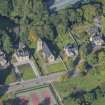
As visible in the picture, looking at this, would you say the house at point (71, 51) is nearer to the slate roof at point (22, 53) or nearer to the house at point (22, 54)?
the house at point (22, 54)

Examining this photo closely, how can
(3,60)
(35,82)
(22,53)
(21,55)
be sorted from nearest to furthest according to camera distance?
1. (35,82)
2. (3,60)
3. (21,55)
4. (22,53)

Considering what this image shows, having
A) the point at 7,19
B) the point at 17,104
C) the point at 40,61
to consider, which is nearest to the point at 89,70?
the point at 40,61

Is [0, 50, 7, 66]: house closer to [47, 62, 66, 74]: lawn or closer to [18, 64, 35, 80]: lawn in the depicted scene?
[18, 64, 35, 80]: lawn

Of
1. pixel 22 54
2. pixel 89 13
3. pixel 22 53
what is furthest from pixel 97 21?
pixel 22 54

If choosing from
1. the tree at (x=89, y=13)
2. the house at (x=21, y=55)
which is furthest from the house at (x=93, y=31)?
the house at (x=21, y=55)

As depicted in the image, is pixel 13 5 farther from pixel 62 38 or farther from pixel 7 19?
pixel 62 38

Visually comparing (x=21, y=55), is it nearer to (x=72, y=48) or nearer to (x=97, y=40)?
(x=72, y=48)
